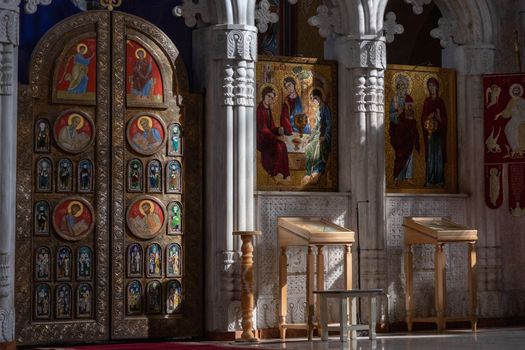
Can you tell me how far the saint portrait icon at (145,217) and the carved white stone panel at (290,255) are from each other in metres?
1.21

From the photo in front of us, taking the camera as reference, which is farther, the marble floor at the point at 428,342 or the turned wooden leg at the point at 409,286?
the turned wooden leg at the point at 409,286

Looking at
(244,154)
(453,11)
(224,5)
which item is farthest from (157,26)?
(453,11)

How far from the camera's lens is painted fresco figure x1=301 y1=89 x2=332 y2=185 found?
15.8m

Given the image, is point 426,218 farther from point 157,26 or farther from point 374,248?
point 157,26

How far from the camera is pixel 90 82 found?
14.4 meters

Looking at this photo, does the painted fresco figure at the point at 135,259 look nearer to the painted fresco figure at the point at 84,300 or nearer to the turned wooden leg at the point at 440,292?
the painted fresco figure at the point at 84,300

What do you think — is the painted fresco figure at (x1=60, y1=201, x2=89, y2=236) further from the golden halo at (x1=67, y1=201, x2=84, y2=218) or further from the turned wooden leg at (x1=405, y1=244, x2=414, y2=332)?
the turned wooden leg at (x1=405, y1=244, x2=414, y2=332)

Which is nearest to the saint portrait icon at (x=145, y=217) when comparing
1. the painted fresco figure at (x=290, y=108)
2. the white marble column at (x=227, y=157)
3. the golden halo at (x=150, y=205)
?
the golden halo at (x=150, y=205)

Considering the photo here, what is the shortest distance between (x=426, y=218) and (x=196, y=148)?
313cm

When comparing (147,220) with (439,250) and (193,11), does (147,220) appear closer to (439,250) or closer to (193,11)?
(193,11)

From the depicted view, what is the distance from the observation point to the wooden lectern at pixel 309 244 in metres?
14.6

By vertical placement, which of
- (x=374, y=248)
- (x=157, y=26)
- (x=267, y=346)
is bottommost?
(x=267, y=346)

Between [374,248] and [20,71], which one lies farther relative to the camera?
[374,248]

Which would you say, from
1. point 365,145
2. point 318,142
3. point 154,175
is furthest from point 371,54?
point 154,175
